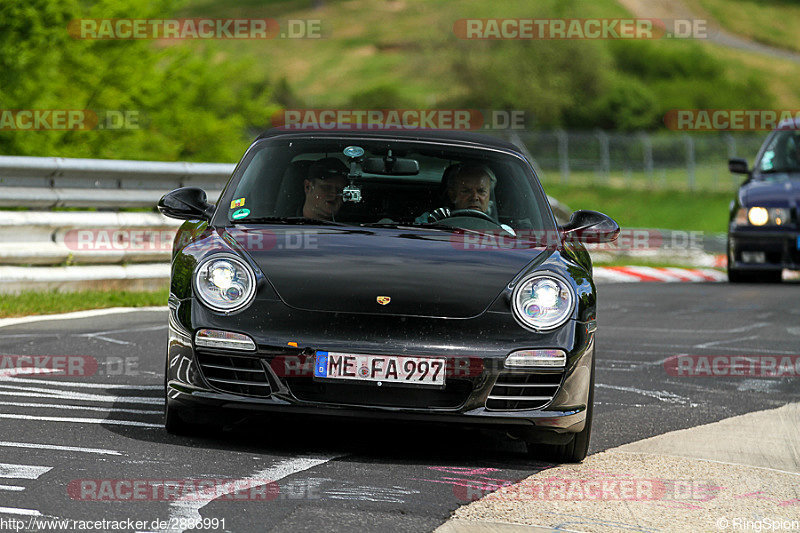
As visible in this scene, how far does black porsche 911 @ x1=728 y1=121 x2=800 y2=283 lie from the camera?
15.2 metres

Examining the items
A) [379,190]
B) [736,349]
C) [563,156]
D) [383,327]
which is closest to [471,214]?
[379,190]

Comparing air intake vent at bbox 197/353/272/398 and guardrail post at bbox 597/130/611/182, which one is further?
guardrail post at bbox 597/130/611/182

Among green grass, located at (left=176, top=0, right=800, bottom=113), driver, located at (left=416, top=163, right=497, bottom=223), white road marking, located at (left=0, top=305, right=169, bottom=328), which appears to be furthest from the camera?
green grass, located at (left=176, top=0, right=800, bottom=113)

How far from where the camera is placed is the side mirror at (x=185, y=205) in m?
6.39

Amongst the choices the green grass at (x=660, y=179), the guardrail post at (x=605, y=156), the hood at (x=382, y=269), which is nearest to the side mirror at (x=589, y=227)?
the hood at (x=382, y=269)

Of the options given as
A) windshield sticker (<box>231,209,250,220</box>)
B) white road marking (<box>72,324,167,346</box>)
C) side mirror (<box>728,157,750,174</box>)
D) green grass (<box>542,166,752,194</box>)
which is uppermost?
green grass (<box>542,166,752,194</box>)

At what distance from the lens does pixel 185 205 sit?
6.40 metres

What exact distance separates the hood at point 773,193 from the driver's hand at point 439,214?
9.61 meters

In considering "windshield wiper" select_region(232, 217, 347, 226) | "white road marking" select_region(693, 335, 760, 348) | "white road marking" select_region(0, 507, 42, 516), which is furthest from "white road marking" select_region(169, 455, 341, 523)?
"white road marking" select_region(693, 335, 760, 348)

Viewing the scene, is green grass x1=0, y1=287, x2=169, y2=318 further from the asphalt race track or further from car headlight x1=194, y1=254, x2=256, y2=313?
car headlight x1=194, y1=254, x2=256, y2=313

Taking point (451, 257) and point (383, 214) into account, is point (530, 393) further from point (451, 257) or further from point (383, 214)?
point (383, 214)

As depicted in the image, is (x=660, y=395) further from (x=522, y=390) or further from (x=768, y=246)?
(x=768, y=246)

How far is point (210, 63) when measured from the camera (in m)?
22.1

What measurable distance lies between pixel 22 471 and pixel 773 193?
1188 cm
